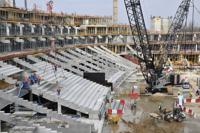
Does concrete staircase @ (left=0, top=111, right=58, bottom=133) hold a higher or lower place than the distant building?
lower

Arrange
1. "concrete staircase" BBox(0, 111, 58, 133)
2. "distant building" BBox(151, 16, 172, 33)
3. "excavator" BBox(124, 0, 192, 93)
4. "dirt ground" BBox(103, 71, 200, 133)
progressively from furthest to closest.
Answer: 1. "distant building" BBox(151, 16, 172, 33)
2. "excavator" BBox(124, 0, 192, 93)
3. "dirt ground" BBox(103, 71, 200, 133)
4. "concrete staircase" BBox(0, 111, 58, 133)

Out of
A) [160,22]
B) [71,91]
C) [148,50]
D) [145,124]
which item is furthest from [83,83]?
[160,22]

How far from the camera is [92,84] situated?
134ft

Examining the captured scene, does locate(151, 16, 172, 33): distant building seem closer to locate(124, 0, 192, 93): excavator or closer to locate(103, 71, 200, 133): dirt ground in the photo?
locate(124, 0, 192, 93): excavator

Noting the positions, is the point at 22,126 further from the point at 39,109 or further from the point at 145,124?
the point at 145,124

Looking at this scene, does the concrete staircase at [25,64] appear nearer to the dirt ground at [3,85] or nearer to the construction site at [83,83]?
the construction site at [83,83]

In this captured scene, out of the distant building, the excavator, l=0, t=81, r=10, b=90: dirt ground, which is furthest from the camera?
the distant building

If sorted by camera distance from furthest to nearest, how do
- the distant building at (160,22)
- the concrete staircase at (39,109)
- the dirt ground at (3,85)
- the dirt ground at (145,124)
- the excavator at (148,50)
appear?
1. the distant building at (160,22)
2. the excavator at (148,50)
3. the dirt ground at (3,85)
4. the dirt ground at (145,124)
5. the concrete staircase at (39,109)

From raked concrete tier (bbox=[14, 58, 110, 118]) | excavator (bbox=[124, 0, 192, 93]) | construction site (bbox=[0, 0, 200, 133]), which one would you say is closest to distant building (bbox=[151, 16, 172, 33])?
construction site (bbox=[0, 0, 200, 133])

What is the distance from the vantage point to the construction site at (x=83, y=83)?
26234 mm

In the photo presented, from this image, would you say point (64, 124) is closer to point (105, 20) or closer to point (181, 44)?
point (181, 44)

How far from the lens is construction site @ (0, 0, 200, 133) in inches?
1033

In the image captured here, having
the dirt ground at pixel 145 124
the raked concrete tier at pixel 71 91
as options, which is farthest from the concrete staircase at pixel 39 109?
the raked concrete tier at pixel 71 91

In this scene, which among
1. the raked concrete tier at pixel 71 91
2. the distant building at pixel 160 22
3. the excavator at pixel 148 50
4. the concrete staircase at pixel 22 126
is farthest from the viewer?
the distant building at pixel 160 22
